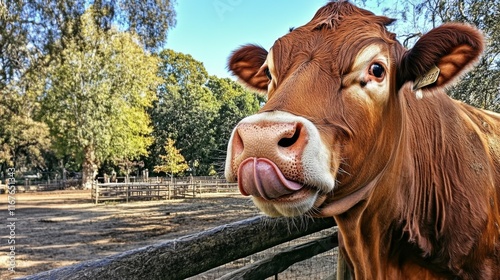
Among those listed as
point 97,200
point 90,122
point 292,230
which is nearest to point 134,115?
point 90,122

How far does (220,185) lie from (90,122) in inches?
417

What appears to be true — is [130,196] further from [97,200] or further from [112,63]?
[112,63]

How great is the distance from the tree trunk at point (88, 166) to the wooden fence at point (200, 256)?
3117 centimetres

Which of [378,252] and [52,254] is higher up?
[378,252]

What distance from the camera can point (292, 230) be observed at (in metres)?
2.77

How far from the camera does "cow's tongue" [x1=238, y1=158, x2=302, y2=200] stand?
1255mm

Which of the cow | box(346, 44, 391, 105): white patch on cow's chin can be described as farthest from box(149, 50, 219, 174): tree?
box(346, 44, 391, 105): white patch on cow's chin

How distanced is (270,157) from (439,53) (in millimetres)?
1121

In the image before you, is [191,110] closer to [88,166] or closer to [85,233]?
[88,166]

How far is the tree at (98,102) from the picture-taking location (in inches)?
1130

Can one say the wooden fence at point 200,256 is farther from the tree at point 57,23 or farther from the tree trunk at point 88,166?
the tree trunk at point 88,166

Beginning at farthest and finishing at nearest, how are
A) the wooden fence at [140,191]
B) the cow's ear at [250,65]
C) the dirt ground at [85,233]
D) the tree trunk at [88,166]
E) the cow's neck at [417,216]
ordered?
the tree trunk at [88,166] → the wooden fence at [140,191] → the dirt ground at [85,233] → the cow's ear at [250,65] → the cow's neck at [417,216]

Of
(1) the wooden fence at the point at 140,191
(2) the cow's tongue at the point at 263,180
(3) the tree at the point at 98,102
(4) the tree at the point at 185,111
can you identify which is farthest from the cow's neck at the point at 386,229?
(4) the tree at the point at 185,111

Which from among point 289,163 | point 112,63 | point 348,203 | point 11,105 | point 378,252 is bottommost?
point 378,252
